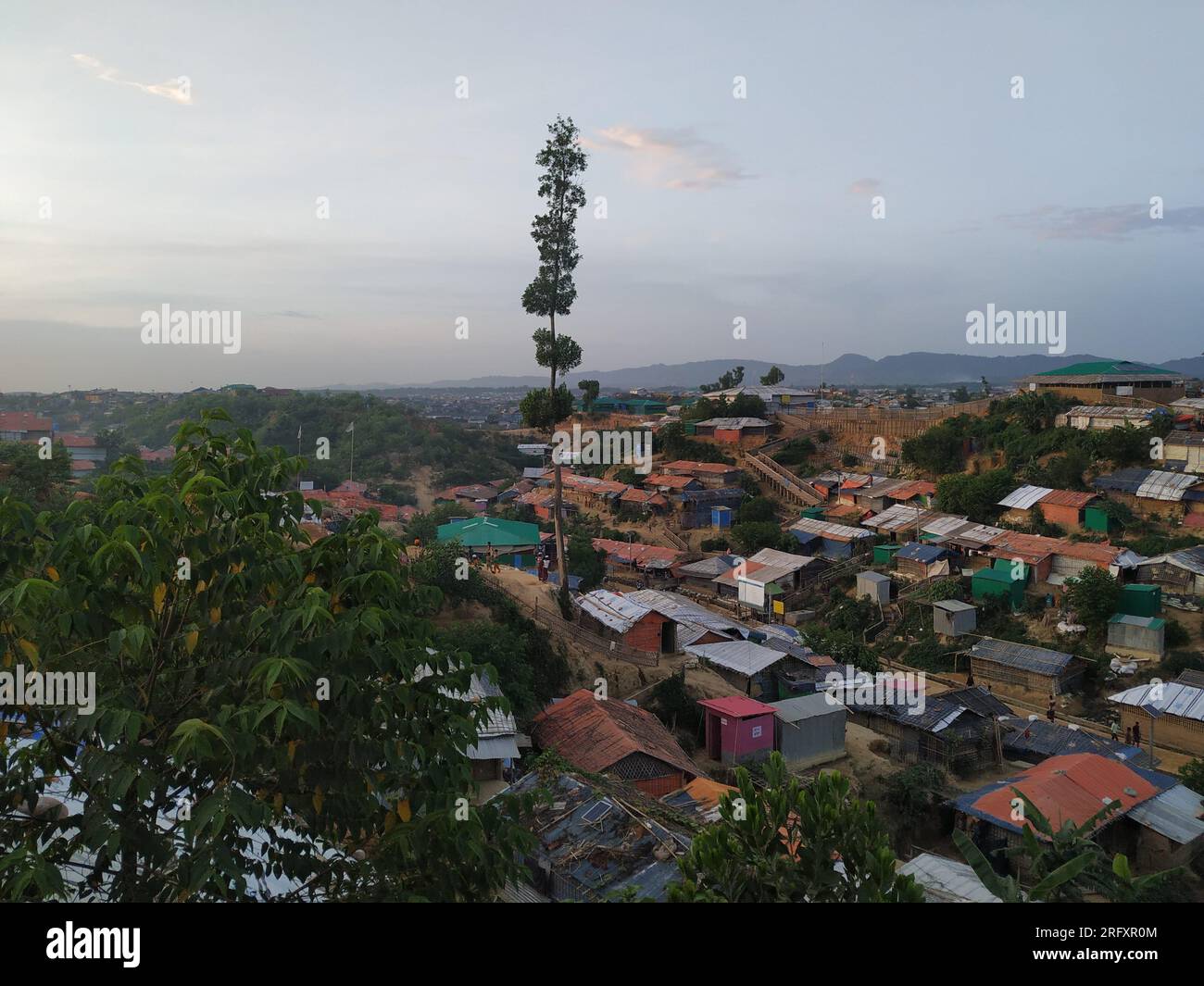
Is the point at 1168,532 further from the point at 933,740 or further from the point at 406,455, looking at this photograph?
the point at 406,455

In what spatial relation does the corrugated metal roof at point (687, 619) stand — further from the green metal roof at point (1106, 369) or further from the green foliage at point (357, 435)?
the green metal roof at point (1106, 369)

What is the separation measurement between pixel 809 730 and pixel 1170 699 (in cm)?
863

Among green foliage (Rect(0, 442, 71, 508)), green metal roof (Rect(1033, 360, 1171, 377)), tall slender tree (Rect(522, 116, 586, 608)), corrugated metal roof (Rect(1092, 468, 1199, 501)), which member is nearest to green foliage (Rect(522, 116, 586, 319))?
tall slender tree (Rect(522, 116, 586, 608))

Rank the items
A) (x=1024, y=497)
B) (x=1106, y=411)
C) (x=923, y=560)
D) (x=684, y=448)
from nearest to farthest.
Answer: (x=923, y=560)
(x=1024, y=497)
(x=1106, y=411)
(x=684, y=448)

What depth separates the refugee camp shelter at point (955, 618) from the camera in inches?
925

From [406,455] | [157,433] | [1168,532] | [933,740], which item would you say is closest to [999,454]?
[1168,532]

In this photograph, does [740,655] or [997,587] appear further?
[997,587]

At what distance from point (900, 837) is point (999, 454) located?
1011 inches

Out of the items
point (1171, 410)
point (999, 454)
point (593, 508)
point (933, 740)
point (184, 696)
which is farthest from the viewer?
point (593, 508)

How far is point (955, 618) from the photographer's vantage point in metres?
23.5

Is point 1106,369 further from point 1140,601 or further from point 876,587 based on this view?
point 1140,601

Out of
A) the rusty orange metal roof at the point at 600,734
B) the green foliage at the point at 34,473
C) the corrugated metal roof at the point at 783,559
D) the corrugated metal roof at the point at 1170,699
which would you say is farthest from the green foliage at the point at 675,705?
the corrugated metal roof at the point at 783,559

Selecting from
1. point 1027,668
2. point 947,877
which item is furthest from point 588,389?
point 947,877
